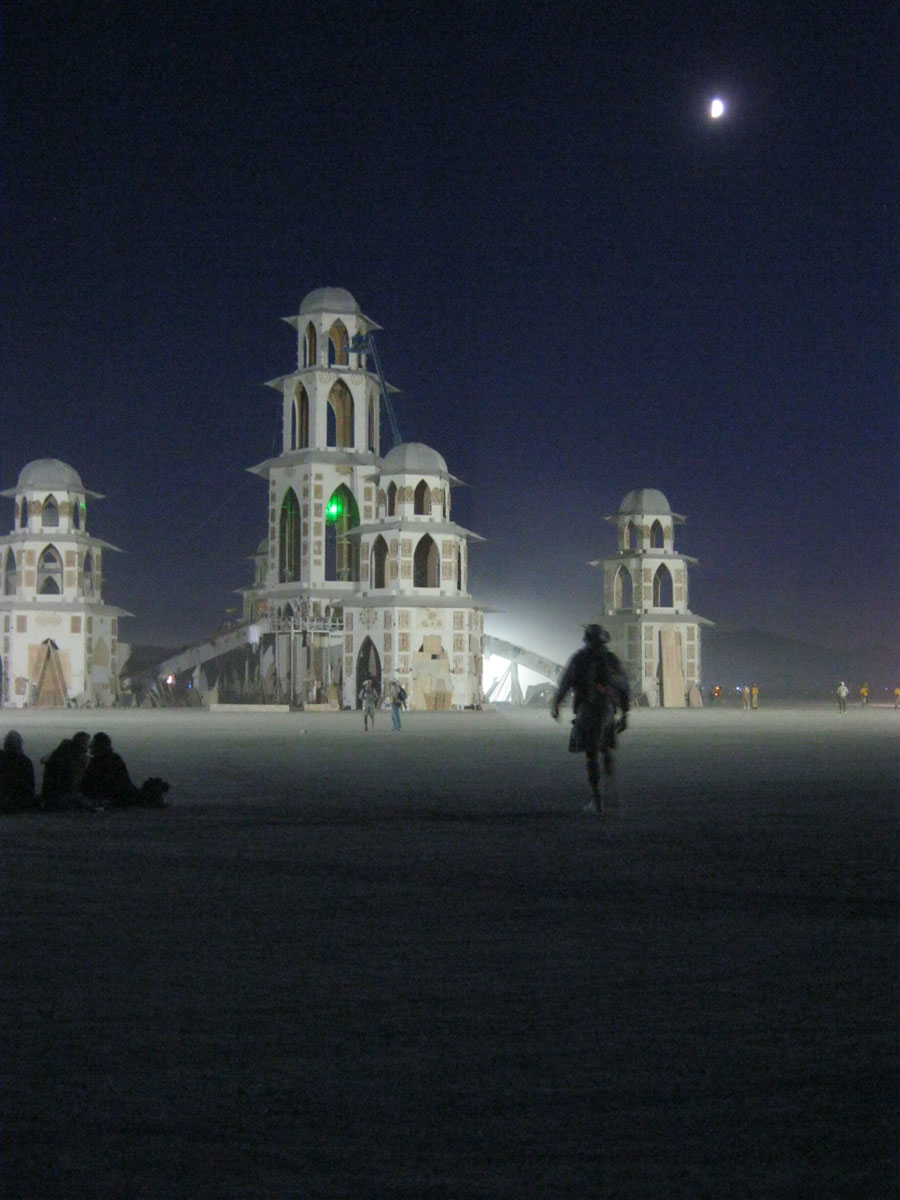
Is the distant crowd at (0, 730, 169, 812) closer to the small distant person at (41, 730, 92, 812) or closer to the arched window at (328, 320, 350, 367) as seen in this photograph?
the small distant person at (41, 730, 92, 812)

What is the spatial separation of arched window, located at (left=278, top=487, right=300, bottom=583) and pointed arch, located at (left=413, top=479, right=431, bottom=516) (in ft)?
29.9

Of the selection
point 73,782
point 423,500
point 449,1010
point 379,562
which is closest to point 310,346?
point 423,500

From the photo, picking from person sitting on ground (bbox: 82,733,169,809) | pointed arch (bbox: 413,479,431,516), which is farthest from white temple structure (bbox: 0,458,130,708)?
person sitting on ground (bbox: 82,733,169,809)

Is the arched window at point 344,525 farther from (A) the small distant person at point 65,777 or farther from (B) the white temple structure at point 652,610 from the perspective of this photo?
(A) the small distant person at point 65,777

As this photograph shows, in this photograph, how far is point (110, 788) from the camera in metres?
13.6

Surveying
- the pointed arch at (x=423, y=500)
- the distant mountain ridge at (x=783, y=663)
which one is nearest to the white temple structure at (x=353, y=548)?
the pointed arch at (x=423, y=500)

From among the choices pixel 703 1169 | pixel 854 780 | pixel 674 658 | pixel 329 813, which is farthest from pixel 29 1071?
pixel 674 658

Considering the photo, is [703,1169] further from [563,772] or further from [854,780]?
[563,772]

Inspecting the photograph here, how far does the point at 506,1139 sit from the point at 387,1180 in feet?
1.39

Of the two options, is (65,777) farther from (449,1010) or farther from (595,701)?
(449,1010)

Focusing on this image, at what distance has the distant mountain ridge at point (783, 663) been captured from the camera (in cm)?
14725

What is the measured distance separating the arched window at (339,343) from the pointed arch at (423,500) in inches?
403

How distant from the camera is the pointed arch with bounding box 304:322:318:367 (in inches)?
2665

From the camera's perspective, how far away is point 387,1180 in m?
3.57
